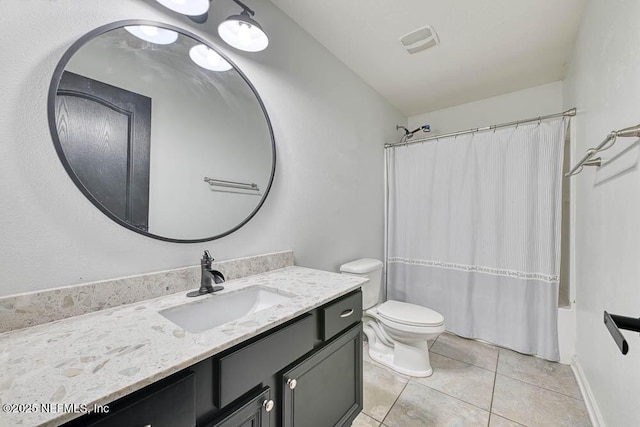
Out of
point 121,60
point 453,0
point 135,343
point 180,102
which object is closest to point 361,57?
point 453,0

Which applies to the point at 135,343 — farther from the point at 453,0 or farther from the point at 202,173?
the point at 453,0

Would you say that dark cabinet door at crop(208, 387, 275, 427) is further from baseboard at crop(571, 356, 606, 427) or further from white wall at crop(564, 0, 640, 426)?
baseboard at crop(571, 356, 606, 427)

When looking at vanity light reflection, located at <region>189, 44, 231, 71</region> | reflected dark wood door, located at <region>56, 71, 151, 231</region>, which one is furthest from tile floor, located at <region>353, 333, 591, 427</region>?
vanity light reflection, located at <region>189, 44, 231, 71</region>

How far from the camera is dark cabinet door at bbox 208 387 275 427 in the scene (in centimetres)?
66

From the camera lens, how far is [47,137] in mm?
775

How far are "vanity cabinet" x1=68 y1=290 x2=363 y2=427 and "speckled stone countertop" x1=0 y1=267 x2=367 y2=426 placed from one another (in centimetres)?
4

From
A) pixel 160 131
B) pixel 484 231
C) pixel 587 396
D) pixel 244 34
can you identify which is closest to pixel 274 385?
pixel 160 131

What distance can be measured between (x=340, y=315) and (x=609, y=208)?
1327 mm

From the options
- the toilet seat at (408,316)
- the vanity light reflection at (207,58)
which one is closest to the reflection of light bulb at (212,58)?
the vanity light reflection at (207,58)

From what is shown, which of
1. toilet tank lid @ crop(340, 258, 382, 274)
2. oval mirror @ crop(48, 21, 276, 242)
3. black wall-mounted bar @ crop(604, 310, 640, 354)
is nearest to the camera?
black wall-mounted bar @ crop(604, 310, 640, 354)

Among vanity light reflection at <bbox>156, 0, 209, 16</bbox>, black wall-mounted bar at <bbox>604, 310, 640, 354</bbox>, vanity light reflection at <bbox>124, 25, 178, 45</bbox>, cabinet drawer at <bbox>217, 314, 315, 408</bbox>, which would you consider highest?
vanity light reflection at <bbox>156, 0, 209, 16</bbox>

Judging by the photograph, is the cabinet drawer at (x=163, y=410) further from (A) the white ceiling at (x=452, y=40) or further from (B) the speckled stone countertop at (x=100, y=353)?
(A) the white ceiling at (x=452, y=40)

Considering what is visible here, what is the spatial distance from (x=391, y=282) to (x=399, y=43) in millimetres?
2092

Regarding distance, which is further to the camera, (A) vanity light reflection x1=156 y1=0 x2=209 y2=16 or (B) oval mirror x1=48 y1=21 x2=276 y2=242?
(A) vanity light reflection x1=156 y1=0 x2=209 y2=16
